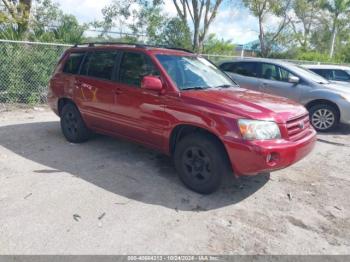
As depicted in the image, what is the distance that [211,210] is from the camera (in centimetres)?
Answer: 377

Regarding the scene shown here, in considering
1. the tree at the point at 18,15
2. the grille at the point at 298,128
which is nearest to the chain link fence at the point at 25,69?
the tree at the point at 18,15

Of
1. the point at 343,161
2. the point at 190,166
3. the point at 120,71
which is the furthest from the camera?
the point at 343,161

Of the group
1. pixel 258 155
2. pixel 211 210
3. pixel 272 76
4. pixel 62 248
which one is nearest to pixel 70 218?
pixel 62 248

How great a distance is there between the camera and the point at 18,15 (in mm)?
9430

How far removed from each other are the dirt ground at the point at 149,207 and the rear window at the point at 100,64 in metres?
1.29

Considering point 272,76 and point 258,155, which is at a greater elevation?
point 272,76

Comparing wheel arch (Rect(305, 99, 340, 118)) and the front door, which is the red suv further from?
wheel arch (Rect(305, 99, 340, 118))

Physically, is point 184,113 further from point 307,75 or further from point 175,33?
point 175,33

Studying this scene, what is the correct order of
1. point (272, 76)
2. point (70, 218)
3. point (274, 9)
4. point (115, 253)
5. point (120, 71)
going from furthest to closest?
point (274, 9) < point (272, 76) < point (120, 71) < point (70, 218) < point (115, 253)

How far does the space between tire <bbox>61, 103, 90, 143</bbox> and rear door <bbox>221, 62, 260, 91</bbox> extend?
4.53 meters

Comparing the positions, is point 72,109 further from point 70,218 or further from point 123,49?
point 70,218

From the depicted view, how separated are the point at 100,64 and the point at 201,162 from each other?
2426mm

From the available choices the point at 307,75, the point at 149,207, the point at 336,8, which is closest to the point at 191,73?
the point at 149,207

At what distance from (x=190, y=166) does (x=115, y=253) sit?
1.60 meters
